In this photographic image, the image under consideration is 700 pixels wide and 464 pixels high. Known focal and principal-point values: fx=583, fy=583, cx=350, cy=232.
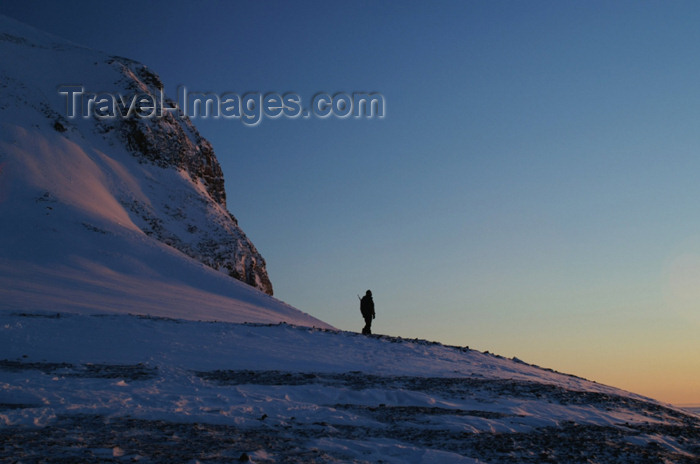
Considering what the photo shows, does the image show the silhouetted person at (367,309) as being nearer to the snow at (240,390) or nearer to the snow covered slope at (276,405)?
the snow at (240,390)

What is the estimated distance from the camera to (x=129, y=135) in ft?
220

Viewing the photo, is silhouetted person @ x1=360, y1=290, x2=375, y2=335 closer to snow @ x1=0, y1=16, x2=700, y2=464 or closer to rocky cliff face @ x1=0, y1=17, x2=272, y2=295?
snow @ x1=0, y1=16, x2=700, y2=464

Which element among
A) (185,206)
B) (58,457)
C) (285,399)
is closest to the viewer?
(58,457)

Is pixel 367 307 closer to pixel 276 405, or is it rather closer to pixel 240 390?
pixel 240 390

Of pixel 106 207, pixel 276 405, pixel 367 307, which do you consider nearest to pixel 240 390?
pixel 276 405

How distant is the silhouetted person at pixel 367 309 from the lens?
2594 centimetres

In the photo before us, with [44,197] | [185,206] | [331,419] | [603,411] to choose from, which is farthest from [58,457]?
[185,206]

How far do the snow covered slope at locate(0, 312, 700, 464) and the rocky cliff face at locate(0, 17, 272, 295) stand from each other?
3128 centimetres

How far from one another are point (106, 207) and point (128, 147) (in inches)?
762

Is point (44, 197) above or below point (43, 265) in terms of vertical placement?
above

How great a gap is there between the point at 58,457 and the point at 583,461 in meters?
6.76

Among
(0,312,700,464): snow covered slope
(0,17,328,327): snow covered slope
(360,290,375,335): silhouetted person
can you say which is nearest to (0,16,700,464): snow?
(0,312,700,464): snow covered slope

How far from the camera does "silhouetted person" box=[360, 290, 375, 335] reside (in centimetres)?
2594

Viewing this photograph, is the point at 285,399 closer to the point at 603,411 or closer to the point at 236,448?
the point at 236,448
